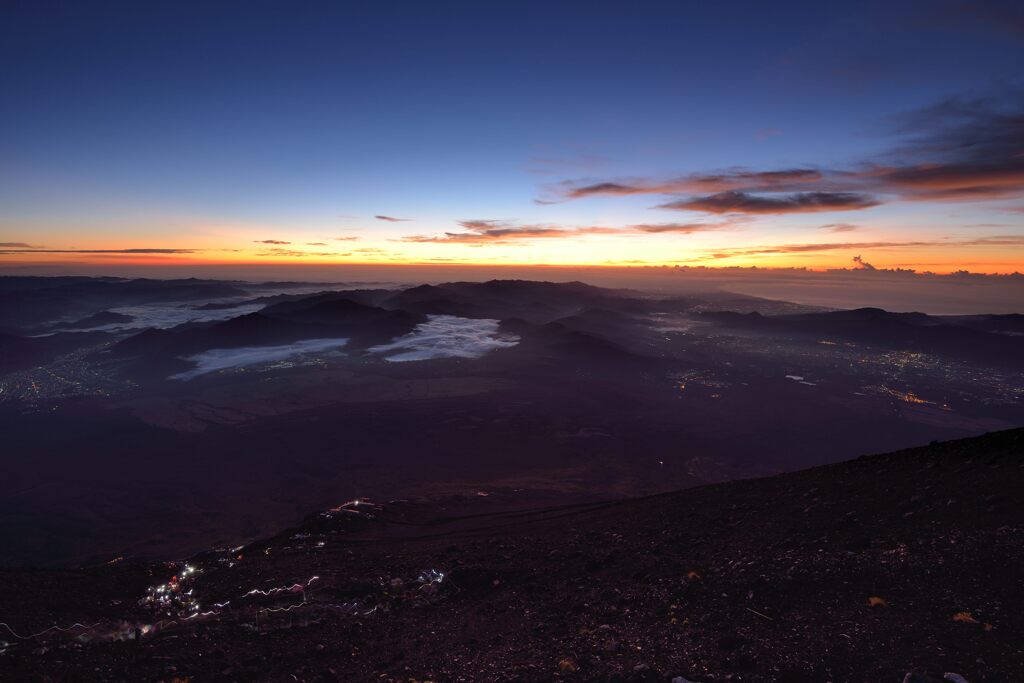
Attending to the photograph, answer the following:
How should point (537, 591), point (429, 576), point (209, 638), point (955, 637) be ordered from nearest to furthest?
point (955, 637) → point (209, 638) → point (537, 591) → point (429, 576)

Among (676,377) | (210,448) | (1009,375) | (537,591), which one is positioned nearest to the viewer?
(537,591)

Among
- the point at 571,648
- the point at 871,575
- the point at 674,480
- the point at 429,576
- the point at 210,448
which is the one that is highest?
the point at 871,575

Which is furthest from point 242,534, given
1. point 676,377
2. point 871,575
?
point 676,377

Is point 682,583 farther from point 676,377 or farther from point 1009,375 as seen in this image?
point 1009,375

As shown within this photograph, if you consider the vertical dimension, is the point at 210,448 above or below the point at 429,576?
below

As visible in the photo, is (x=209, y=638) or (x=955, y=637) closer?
(x=955, y=637)

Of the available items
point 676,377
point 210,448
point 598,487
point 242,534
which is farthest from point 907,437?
point 210,448
